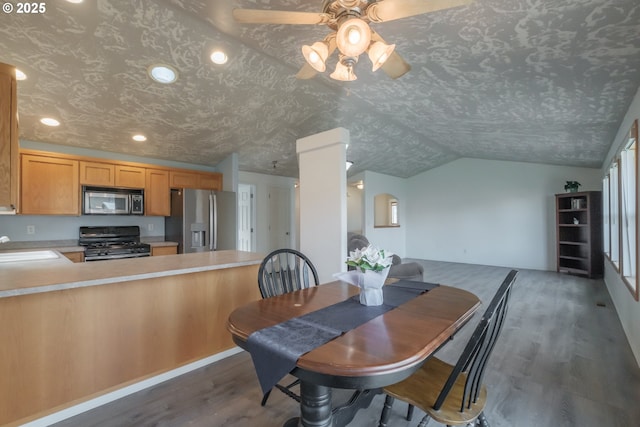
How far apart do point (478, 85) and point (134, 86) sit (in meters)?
3.59

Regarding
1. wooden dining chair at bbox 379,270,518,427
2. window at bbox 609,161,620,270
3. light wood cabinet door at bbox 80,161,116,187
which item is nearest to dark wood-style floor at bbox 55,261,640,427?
wooden dining chair at bbox 379,270,518,427

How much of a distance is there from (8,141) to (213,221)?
2.95m

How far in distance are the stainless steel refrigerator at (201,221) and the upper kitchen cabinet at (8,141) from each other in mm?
2591

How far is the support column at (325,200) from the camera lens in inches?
109

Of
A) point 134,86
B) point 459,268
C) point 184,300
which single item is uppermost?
point 134,86

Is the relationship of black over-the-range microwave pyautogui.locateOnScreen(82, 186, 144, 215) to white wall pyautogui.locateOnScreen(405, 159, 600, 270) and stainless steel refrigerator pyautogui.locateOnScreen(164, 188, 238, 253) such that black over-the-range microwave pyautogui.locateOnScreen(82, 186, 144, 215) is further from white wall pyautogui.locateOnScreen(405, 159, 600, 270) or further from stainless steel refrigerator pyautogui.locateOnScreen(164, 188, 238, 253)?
white wall pyautogui.locateOnScreen(405, 159, 600, 270)

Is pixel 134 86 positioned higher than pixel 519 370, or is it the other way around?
pixel 134 86

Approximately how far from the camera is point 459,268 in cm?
675

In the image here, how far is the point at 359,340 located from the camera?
109 centimetres

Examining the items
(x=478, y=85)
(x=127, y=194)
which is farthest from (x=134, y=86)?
(x=478, y=85)

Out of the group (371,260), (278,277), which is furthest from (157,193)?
(371,260)

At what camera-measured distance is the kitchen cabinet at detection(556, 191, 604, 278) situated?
558 centimetres

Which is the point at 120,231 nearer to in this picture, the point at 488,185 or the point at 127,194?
the point at 127,194

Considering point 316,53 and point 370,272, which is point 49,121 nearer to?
point 316,53
